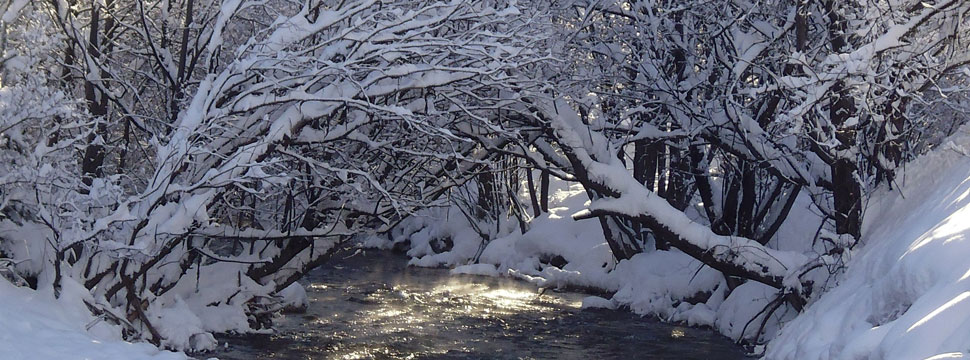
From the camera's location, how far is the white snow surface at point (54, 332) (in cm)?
732

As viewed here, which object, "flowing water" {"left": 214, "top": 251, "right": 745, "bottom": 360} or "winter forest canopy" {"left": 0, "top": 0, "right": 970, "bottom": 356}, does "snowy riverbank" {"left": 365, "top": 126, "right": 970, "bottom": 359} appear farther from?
"flowing water" {"left": 214, "top": 251, "right": 745, "bottom": 360}

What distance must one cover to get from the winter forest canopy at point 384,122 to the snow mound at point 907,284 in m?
0.50

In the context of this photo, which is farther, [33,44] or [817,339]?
[33,44]

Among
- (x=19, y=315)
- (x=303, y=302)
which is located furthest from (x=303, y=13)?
(x=303, y=302)

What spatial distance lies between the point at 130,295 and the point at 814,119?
7927 mm

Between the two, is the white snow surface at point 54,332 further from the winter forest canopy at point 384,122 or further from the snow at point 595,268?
the snow at point 595,268

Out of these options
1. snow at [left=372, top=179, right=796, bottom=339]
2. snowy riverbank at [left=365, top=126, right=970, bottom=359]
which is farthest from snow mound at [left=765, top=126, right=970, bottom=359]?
snow at [left=372, top=179, right=796, bottom=339]

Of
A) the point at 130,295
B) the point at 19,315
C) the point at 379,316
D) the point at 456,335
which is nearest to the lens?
the point at 19,315

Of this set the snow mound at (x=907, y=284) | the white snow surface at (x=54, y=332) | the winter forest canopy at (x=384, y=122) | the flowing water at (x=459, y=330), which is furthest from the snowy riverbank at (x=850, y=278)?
the white snow surface at (x=54, y=332)

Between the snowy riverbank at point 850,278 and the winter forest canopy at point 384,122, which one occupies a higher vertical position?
the winter forest canopy at point 384,122

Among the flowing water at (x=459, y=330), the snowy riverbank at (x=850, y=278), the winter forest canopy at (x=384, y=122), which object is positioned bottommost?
the flowing water at (x=459, y=330)

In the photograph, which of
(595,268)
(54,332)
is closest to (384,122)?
(54,332)

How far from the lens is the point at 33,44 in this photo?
→ 9.29 meters

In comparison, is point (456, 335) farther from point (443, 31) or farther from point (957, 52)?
point (957, 52)
